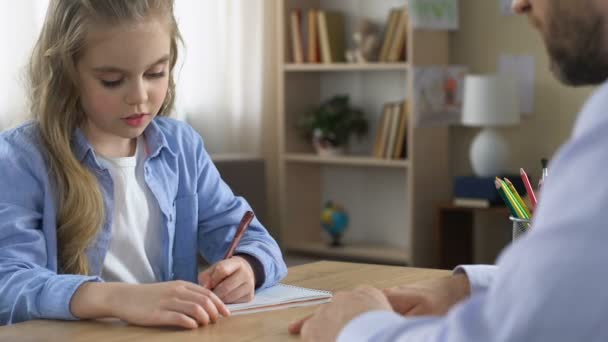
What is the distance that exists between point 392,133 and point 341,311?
3714mm

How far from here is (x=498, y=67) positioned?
4.64m

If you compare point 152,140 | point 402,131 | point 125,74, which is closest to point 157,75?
point 125,74

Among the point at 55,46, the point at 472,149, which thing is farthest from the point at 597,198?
the point at 472,149

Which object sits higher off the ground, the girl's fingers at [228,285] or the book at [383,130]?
the girl's fingers at [228,285]

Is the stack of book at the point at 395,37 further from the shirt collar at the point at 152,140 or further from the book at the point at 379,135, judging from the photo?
the shirt collar at the point at 152,140

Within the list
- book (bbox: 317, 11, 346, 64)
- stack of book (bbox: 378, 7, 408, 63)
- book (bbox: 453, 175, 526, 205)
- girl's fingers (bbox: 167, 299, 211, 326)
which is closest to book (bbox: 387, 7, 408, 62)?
stack of book (bbox: 378, 7, 408, 63)

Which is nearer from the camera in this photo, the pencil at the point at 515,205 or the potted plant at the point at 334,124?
the pencil at the point at 515,205

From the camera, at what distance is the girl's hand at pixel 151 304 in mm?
1128

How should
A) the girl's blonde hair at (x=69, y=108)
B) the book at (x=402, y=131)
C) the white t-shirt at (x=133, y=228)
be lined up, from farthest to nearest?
the book at (x=402, y=131) → the white t-shirt at (x=133, y=228) → the girl's blonde hair at (x=69, y=108)

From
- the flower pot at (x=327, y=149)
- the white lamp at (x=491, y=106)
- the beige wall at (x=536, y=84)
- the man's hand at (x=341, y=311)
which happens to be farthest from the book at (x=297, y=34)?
the man's hand at (x=341, y=311)

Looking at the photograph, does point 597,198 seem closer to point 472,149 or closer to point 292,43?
point 472,149

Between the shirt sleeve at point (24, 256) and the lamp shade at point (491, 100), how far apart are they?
3.05m

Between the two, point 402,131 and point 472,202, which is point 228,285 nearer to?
point 472,202

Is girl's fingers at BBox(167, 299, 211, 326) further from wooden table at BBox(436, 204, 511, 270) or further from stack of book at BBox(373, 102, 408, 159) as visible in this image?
stack of book at BBox(373, 102, 408, 159)
